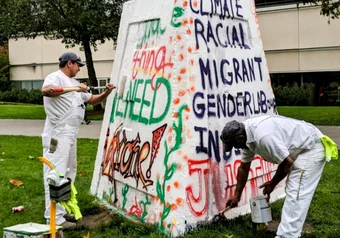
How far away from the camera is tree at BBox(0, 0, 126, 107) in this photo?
1956cm

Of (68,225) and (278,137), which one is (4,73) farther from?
(278,137)

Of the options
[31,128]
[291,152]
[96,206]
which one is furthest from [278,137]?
[31,128]

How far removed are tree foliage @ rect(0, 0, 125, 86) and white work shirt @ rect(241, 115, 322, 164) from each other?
602 inches

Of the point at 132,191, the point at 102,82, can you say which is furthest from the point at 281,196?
the point at 102,82

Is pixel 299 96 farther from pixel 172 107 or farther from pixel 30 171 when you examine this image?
pixel 172 107

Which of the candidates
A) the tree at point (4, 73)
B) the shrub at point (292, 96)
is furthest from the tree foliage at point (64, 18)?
the tree at point (4, 73)

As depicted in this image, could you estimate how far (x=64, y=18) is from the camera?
66.2 feet

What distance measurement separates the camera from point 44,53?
3884 cm

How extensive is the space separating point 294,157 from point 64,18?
54.0 ft

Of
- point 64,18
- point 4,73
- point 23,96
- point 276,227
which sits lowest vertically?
point 276,227

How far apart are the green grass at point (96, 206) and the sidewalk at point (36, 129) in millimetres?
4255

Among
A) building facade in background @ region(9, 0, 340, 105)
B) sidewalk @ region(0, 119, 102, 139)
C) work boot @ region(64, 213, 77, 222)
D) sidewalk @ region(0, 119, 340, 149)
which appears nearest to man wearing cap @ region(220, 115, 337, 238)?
work boot @ region(64, 213, 77, 222)

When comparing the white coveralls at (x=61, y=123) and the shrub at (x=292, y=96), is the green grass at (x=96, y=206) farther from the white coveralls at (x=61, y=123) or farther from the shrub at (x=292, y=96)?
the shrub at (x=292, y=96)

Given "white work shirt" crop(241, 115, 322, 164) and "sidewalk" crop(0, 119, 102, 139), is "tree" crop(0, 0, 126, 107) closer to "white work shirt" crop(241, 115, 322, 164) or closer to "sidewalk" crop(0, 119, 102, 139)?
"sidewalk" crop(0, 119, 102, 139)
